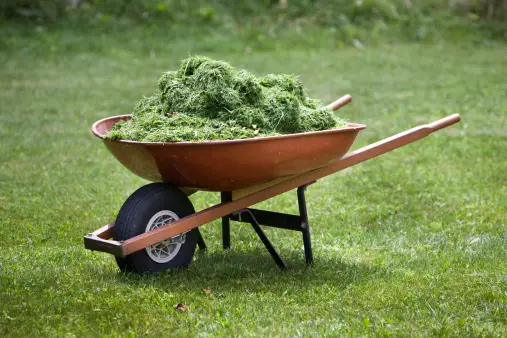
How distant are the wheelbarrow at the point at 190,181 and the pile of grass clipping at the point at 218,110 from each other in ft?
0.50

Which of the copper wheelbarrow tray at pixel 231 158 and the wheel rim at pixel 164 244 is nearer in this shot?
the copper wheelbarrow tray at pixel 231 158

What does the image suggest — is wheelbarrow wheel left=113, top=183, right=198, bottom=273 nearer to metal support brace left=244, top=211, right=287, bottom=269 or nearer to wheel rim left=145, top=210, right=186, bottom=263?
wheel rim left=145, top=210, right=186, bottom=263

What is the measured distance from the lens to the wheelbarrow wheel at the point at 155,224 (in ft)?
14.3

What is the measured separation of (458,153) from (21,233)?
4.49 meters

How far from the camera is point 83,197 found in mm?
6742

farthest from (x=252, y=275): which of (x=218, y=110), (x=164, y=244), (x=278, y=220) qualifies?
(x=218, y=110)

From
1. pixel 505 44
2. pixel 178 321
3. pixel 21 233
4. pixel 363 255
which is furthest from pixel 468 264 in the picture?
pixel 505 44

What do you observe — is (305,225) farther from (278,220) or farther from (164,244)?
(164,244)

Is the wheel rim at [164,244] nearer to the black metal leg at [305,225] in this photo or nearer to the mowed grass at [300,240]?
the mowed grass at [300,240]

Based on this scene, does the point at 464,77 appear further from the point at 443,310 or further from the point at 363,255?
the point at 443,310

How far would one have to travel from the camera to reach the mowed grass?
13.0ft

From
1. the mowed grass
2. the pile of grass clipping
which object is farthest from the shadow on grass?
the pile of grass clipping

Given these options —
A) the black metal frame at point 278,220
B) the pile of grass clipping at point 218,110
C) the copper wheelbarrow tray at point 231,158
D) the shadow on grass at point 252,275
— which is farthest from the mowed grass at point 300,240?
the pile of grass clipping at point 218,110

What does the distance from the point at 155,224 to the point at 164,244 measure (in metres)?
0.19
